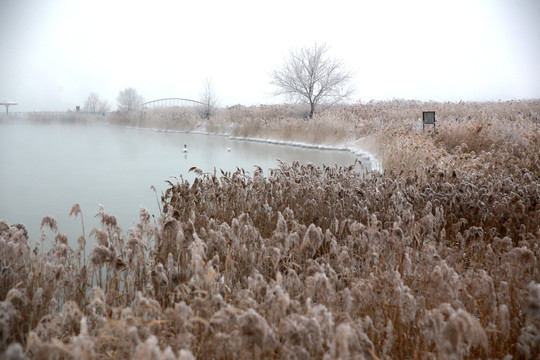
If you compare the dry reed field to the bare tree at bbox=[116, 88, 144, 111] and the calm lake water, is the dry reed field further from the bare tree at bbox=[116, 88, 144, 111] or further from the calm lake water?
the bare tree at bbox=[116, 88, 144, 111]

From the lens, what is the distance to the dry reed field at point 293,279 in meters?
1.85

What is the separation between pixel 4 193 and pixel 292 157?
8.08 m

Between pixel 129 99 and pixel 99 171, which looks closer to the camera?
pixel 99 171

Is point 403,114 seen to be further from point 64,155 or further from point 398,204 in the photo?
point 398,204

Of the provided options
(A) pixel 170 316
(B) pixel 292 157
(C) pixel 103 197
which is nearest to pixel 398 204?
(A) pixel 170 316

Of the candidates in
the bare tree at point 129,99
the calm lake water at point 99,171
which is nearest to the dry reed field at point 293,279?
the calm lake water at point 99,171

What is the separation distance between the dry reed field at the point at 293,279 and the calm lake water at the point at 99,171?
2.29m

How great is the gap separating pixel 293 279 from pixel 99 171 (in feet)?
34.0

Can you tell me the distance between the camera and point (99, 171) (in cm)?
1176

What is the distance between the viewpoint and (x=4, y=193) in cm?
902

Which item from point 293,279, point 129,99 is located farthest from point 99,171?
point 129,99

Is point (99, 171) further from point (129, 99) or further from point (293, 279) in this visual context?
point (129, 99)

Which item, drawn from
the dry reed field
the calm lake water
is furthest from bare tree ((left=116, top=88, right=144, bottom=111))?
the dry reed field

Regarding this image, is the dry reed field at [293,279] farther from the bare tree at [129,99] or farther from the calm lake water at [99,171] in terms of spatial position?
the bare tree at [129,99]
